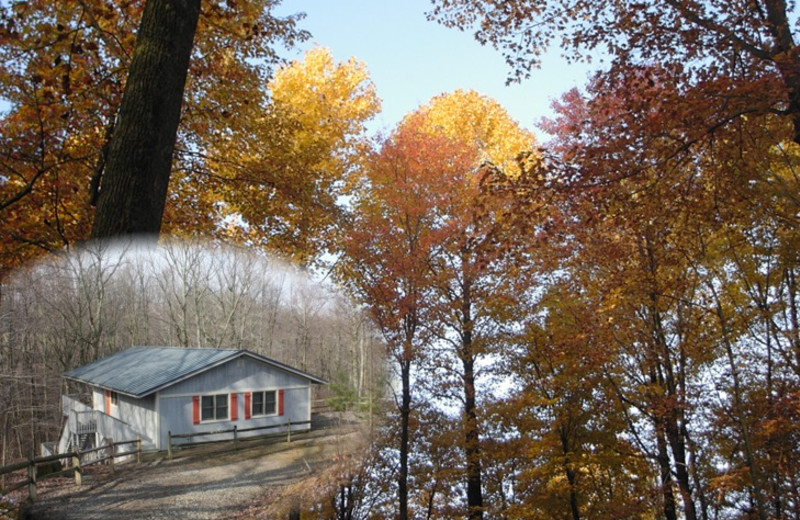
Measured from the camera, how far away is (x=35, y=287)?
87.7 inches

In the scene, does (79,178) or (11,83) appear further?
(11,83)

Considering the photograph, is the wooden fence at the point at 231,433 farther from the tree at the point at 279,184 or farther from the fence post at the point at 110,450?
the tree at the point at 279,184

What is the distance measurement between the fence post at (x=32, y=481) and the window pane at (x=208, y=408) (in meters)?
0.58

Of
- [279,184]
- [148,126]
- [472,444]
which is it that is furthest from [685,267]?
[148,126]

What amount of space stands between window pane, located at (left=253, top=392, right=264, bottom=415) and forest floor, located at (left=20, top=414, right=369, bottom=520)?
129 mm

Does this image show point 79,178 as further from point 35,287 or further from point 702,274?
point 702,274

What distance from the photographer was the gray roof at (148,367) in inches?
79.7

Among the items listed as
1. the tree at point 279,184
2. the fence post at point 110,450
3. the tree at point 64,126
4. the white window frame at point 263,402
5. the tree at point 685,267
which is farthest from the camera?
the tree at point 685,267

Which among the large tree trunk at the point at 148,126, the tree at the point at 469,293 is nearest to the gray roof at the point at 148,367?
the large tree trunk at the point at 148,126

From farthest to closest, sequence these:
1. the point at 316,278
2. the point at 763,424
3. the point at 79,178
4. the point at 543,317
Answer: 1. the point at 543,317
2. the point at 763,424
3. the point at 79,178
4. the point at 316,278

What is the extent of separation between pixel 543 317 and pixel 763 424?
4921mm

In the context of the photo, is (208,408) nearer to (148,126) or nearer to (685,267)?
(148,126)

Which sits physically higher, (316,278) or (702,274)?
(702,274)

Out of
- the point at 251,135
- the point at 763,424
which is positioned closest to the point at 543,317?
the point at 763,424
